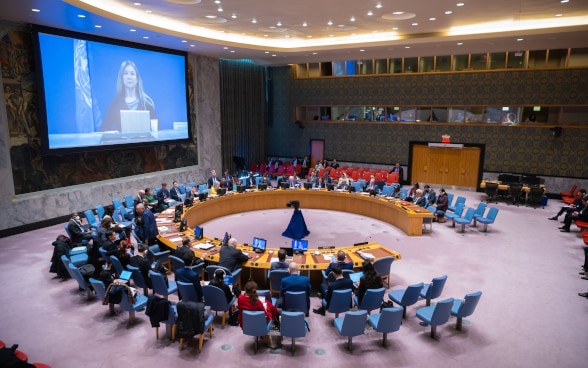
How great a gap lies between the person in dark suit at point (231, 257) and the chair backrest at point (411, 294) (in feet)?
9.83

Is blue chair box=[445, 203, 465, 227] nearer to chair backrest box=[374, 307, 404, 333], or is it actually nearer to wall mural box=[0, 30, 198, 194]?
chair backrest box=[374, 307, 404, 333]

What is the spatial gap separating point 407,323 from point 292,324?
2.30m

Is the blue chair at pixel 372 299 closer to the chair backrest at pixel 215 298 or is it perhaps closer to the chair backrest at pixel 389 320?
the chair backrest at pixel 389 320

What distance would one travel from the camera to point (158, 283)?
686cm

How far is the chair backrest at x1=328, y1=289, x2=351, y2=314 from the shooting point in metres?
6.27

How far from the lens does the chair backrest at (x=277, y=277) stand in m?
7.02

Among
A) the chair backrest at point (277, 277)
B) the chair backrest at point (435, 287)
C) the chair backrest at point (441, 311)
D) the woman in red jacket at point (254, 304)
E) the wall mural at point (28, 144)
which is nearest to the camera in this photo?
the woman in red jacket at point (254, 304)

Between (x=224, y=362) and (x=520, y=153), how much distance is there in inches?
640

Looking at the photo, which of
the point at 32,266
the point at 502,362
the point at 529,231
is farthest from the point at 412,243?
the point at 32,266

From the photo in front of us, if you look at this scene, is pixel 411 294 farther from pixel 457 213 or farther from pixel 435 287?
pixel 457 213

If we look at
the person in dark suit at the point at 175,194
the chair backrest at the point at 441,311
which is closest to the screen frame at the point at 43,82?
the person in dark suit at the point at 175,194

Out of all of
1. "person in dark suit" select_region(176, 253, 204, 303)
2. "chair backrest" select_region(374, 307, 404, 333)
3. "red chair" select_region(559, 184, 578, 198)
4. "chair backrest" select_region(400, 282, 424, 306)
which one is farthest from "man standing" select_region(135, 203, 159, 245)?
"red chair" select_region(559, 184, 578, 198)

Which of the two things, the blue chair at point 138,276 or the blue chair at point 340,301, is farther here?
the blue chair at point 138,276

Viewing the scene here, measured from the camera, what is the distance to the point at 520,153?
→ 56.0ft
